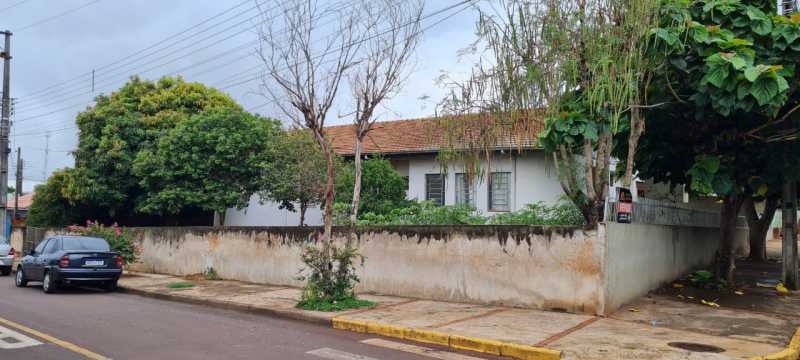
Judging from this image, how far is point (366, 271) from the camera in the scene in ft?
44.8

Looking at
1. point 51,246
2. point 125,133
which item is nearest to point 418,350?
point 51,246

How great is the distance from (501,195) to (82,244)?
38.6 ft

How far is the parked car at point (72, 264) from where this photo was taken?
14812mm

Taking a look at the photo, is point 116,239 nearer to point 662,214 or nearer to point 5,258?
point 5,258

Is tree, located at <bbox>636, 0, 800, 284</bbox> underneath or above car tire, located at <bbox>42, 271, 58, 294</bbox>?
above

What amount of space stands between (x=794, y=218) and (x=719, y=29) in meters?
5.76

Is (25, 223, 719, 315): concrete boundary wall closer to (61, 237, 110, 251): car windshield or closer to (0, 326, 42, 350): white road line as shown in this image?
(61, 237, 110, 251): car windshield

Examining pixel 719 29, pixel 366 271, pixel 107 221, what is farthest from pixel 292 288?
pixel 107 221

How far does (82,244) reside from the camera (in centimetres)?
1577

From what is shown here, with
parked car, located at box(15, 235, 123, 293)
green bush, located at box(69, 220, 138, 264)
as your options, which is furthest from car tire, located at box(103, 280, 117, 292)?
green bush, located at box(69, 220, 138, 264)

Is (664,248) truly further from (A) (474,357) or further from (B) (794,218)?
(A) (474,357)

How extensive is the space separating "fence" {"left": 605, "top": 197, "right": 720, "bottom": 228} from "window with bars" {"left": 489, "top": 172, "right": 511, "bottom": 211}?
5.10 meters

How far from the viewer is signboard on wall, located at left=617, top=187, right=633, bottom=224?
34.5 feet

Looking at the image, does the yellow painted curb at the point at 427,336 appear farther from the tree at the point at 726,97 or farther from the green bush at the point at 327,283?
the tree at the point at 726,97
